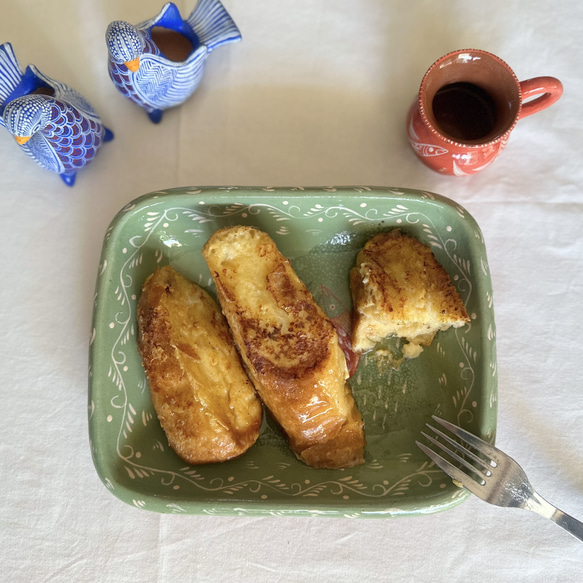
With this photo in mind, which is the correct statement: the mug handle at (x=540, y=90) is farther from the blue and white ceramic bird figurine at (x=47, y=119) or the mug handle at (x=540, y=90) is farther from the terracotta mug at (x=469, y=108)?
the blue and white ceramic bird figurine at (x=47, y=119)

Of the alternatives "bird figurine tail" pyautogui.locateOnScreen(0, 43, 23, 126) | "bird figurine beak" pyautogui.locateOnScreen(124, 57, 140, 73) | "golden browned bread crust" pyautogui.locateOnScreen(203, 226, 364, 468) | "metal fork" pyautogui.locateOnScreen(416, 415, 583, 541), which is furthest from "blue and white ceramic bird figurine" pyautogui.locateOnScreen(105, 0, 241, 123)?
"metal fork" pyautogui.locateOnScreen(416, 415, 583, 541)

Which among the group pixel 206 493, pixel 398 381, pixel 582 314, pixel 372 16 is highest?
pixel 372 16

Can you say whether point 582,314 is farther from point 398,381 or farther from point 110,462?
point 110,462

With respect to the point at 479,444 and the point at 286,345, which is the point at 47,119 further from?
the point at 479,444

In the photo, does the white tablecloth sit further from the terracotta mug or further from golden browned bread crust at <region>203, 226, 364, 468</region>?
golden browned bread crust at <region>203, 226, 364, 468</region>

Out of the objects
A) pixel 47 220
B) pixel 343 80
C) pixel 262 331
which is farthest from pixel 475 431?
pixel 47 220

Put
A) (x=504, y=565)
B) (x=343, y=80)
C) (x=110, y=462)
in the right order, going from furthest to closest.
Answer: (x=343, y=80) < (x=504, y=565) < (x=110, y=462)

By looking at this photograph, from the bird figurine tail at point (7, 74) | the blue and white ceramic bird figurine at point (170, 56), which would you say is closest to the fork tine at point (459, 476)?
the blue and white ceramic bird figurine at point (170, 56)

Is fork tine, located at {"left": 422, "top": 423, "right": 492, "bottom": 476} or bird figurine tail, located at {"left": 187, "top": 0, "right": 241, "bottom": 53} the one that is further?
bird figurine tail, located at {"left": 187, "top": 0, "right": 241, "bottom": 53}

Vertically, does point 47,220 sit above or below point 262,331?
above
